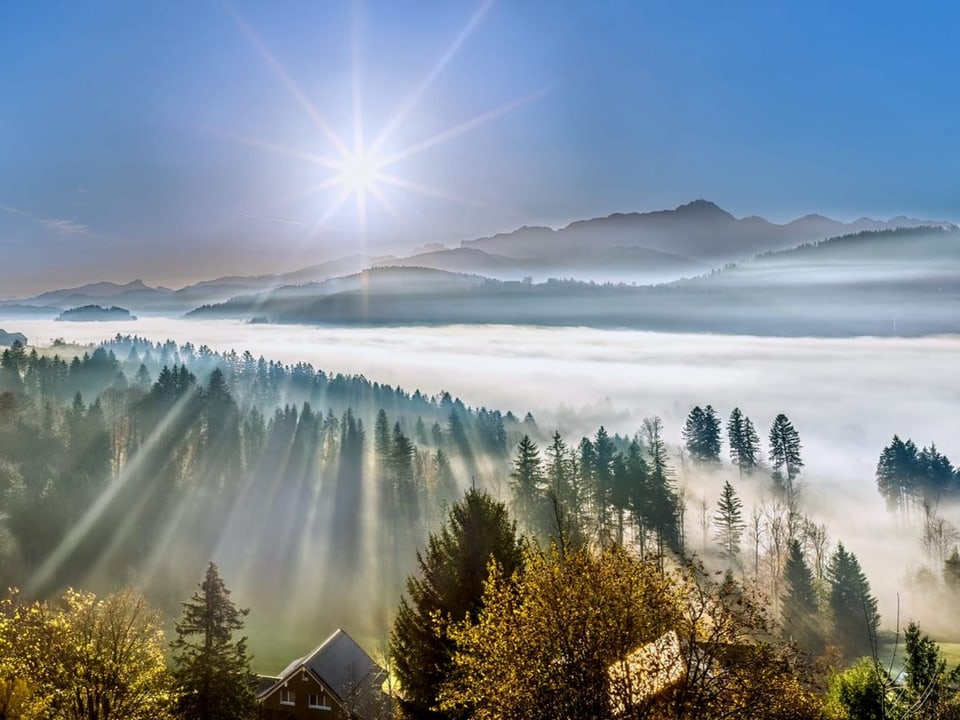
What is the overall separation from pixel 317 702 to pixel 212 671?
47.4 feet

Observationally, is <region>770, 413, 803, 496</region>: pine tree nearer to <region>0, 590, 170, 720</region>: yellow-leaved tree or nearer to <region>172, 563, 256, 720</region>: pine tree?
<region>172, 563, 256, 720</region>: pine tree

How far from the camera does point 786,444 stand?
10506 centimetres

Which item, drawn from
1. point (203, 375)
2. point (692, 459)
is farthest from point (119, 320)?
point (692, 459)

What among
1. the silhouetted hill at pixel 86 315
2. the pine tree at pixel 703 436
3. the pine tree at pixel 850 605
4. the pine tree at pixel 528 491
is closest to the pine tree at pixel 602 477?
the pine tree at pixel 528 491

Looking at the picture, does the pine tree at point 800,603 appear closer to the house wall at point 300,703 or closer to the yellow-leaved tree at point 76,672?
the house wall at point 300,703

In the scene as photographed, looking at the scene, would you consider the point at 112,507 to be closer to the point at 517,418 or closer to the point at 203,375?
the point at 203,375

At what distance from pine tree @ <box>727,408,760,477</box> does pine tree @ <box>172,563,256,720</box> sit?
9184 centimetres

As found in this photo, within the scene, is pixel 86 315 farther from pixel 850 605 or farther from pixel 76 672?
pixel 850 605

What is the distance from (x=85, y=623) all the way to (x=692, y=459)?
9852cm

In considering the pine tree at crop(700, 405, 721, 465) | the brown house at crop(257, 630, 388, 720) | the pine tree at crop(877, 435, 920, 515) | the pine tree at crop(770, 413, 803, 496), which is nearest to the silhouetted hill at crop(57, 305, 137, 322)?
the pine tree at crop(700, 405, 721, 465)

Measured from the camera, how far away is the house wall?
128 ft

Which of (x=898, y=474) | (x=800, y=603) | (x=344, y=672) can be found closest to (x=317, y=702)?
(x=344, y=672)

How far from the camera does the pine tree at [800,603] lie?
57.1 meters

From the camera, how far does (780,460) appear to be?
106 m
